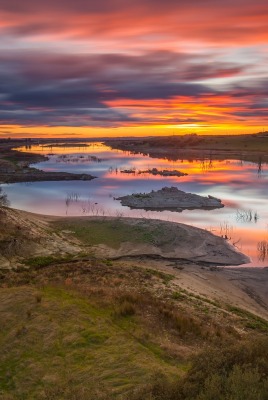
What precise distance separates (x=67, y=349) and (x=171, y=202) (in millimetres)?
33398

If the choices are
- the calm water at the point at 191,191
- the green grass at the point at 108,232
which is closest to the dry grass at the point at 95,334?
the green grass at the point at 108,232

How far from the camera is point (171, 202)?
4506cm

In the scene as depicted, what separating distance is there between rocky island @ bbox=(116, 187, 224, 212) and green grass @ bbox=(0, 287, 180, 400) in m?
28.6

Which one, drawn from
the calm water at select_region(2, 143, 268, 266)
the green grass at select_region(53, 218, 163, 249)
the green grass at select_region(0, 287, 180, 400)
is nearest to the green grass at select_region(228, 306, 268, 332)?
the green grass at select_region(0, 287, 180, 400)

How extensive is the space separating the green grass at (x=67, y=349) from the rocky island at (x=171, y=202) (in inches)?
1127

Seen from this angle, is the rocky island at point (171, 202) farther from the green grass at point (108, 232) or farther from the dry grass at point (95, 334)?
the dry grass at point (95, 334)

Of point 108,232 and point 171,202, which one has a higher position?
point 171,202

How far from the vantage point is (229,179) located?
224 feet

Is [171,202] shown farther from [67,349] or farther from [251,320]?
[67,349]

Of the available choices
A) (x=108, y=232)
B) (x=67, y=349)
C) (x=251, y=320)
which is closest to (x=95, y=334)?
(x=67, y=349)

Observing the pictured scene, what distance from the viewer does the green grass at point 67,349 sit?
1074 centimetres

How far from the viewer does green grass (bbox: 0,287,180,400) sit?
10742 millimetres

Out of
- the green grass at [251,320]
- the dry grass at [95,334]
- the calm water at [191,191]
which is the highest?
the calm water at [191,191]

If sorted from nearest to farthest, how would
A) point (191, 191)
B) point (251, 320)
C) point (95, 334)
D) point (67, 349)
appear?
point (67, 349)
point (95, 334)
point (251, 320)
point (191, 191)
